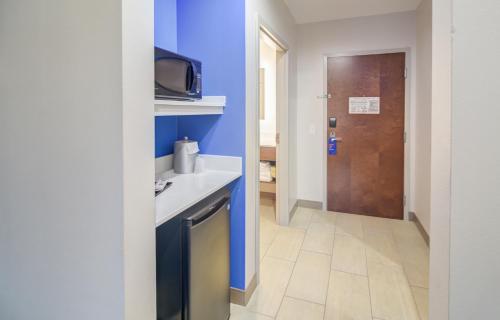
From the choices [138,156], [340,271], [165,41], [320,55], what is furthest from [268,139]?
[138,156]

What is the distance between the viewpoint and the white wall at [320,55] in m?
3.52

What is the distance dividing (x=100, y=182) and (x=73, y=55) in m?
0.48

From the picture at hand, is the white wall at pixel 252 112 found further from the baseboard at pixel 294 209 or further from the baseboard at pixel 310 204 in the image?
the baseboard at pixel 310 204

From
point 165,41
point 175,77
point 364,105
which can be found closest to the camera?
point 175,77

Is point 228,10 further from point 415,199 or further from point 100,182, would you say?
point 415,199

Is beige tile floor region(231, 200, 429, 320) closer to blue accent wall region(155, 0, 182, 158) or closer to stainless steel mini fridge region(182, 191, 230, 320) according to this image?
stainless steel mini fridge region(182, 191, 230, 320)

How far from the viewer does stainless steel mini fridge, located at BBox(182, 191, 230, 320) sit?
1.47 m

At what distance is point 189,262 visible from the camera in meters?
A: 1.46

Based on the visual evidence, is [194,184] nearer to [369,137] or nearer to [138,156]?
[138,156]

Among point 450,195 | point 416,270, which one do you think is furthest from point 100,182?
point 416,270

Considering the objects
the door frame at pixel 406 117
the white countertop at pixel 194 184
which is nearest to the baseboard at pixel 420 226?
the door frame at pixel 406 117

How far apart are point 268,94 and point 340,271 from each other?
2.88 m

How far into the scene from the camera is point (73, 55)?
1.12 meters

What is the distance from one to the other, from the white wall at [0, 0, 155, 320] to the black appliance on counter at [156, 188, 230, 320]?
25 cm
